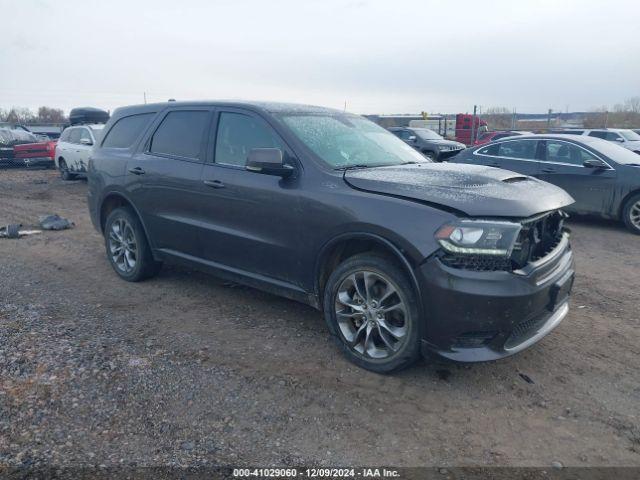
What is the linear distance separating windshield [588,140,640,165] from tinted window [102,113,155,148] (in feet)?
23.7

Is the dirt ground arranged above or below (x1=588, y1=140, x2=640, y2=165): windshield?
below

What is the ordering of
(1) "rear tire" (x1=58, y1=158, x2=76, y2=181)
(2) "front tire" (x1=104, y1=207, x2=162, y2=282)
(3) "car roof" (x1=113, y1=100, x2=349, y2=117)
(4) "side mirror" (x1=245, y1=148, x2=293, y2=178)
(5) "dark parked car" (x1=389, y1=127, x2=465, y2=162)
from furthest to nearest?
(5) "dark parked car" (x1=389, y1=127, x2=465, y2=162) → (1) "rear tire" (x1=58, y1=158, x2=76, y2=181) → (2) "front tire" (x1=104, y1=207, x2=162, y2=282) → (3) "car roof" (x1=113, y1=100, x2=349, y2=117) → (4) "side mirror" (x1=245, y1=148, x2=293, y2=178)

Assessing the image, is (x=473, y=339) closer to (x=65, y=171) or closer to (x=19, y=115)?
(x=65, y=171)

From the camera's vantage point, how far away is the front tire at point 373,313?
3.47m

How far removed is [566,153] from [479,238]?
6.91 m

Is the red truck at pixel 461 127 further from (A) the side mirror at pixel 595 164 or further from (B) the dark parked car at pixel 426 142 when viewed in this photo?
(A) the side mirror at pixel 595 164

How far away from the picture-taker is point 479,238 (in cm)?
321

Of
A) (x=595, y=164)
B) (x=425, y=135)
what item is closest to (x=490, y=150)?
(x=595, y=164)

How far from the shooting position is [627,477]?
2639 mm

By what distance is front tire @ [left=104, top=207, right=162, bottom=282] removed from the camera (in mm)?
5566

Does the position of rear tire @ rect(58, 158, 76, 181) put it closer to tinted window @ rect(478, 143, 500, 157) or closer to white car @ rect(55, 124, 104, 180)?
white car @ rect(55, 124, 104, 180)

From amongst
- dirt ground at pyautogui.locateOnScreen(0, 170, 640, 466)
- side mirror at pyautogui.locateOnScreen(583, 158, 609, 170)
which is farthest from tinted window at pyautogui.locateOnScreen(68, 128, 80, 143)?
side mirror at pyautogui.locateOnScreen(583, 158, 609, 170)

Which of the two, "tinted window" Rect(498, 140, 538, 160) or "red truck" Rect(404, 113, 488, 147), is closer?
"tinted window" Rect(498, 140, 538, 160)

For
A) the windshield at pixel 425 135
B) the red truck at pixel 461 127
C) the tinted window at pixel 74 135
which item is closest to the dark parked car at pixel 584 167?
the windshield at pixel 425 135
